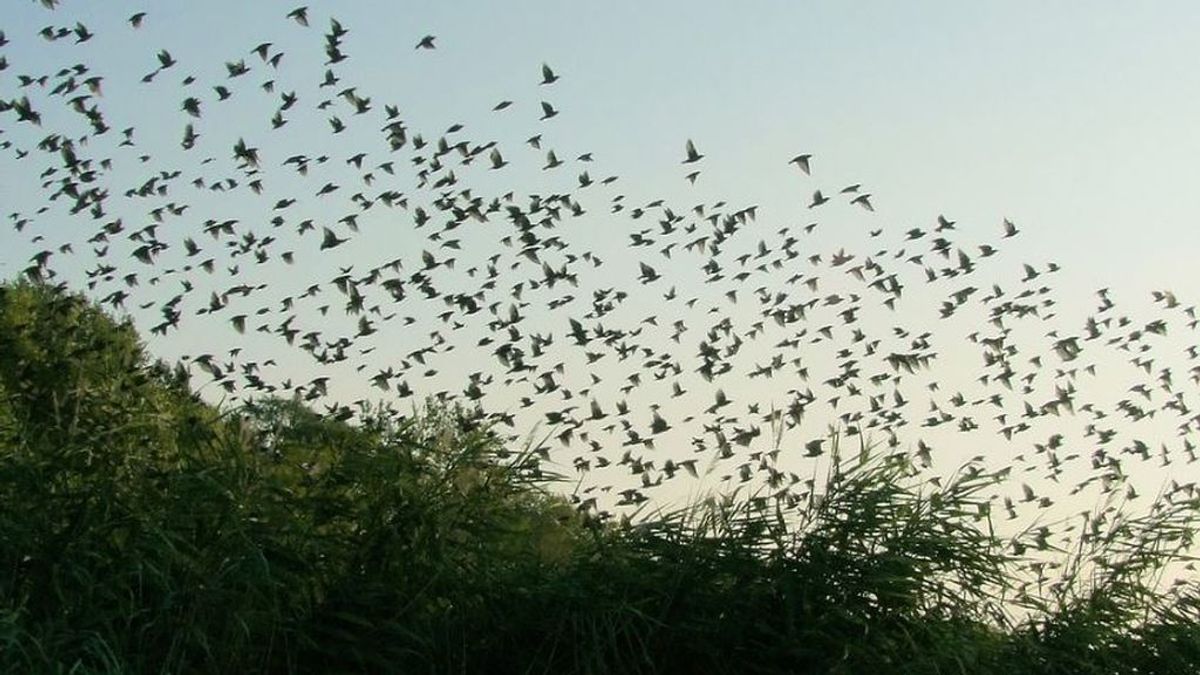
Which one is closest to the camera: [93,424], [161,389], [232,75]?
[93,424]

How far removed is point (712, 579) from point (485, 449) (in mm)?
1784

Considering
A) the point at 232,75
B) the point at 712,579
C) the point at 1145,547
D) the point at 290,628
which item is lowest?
the point at 290,628

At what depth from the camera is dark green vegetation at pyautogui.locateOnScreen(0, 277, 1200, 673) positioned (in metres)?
11.5

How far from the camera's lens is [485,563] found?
1221 centimetres

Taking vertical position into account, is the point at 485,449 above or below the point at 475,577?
above

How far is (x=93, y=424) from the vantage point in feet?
42.6

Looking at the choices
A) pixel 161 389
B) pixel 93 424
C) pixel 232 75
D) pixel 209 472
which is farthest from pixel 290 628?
pixel 161 389

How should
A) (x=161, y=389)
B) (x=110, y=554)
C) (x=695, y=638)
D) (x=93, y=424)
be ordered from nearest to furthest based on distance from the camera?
(x=110, y=554), (x=695, y=638), (x=93, y=424), (x=161, y=389)

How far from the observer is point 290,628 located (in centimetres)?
1169

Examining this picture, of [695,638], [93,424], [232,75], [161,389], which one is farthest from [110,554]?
[161,389]

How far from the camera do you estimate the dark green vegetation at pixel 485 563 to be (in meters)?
11.5

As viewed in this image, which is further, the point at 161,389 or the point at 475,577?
the point at 161,389

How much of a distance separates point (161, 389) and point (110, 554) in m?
21.2

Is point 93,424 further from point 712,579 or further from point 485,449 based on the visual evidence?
point 712,579
